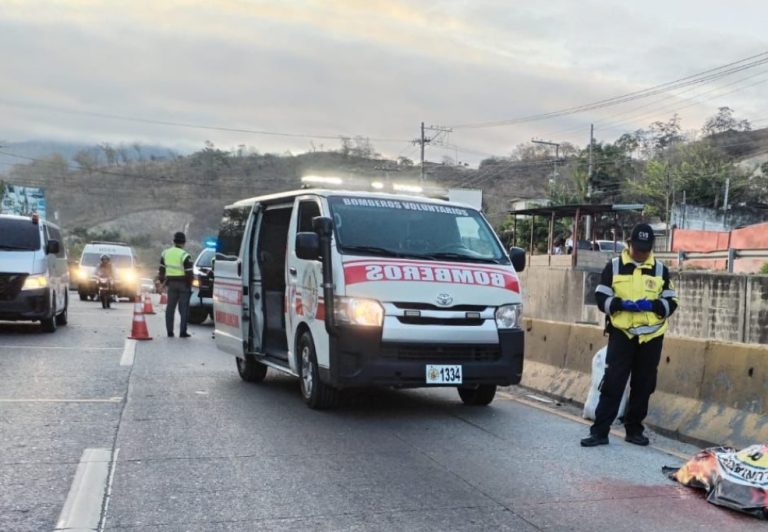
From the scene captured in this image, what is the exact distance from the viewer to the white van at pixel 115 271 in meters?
28.8

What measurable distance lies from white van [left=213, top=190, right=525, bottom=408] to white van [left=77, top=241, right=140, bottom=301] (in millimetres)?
21568

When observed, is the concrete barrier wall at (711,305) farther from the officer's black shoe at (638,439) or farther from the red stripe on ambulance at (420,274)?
the red stripe on ambulance at (420,274)

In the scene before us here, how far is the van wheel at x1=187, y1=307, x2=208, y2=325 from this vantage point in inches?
715

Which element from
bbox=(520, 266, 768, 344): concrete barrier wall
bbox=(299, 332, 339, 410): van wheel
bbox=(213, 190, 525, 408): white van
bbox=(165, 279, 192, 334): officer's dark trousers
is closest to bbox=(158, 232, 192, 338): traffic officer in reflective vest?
bbox=(165, 279, 192, 334): officer's dark trousers

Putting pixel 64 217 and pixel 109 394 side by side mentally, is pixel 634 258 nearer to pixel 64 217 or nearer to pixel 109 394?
pixel 109 394

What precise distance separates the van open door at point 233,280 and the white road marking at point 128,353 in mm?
1512

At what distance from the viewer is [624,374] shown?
6902 mm

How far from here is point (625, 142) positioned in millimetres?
62656

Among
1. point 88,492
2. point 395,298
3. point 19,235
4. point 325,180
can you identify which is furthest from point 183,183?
point 88,492

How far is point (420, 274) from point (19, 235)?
10.1 metres

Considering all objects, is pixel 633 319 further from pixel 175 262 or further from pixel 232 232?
pixel 175 262

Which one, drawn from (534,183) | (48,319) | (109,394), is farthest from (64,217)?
(109,394)

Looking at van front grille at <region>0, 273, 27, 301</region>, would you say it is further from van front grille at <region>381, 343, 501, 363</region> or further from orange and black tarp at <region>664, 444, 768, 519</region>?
orange and black tarp at <region>664, 444, 768, 519</region>

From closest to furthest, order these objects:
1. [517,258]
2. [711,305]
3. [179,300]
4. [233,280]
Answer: [517,258], [233,280], [179,300], [711,305]
